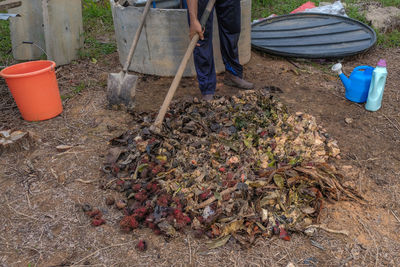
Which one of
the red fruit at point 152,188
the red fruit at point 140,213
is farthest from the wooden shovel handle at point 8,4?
the red fruit at point 140,213

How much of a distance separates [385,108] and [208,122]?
1.73m

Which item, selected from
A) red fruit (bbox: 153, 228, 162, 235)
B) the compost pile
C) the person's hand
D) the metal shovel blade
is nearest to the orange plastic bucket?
the metal shovel blade

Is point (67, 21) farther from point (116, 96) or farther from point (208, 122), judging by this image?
point (208, 122)

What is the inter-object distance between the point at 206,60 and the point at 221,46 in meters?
0.38

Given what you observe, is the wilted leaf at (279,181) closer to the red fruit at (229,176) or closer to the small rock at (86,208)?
the red fruit at (229,176)

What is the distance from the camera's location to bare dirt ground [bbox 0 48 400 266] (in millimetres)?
1993

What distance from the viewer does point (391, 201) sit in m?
2.35

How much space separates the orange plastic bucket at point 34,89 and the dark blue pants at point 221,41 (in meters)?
1.30

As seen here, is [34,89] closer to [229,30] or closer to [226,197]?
[229,30]

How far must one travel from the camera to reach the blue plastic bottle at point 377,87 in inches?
124

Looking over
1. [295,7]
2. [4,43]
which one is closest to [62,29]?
[4,43]

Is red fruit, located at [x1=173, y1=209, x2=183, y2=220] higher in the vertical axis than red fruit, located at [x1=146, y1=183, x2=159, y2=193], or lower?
lower

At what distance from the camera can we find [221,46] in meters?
3.62

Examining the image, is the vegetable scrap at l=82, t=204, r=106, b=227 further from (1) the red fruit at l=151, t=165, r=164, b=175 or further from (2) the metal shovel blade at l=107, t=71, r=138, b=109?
(2) the metal shovel blade at l=107, t=71, r=138, b=109
